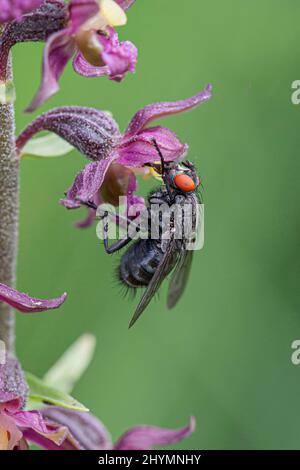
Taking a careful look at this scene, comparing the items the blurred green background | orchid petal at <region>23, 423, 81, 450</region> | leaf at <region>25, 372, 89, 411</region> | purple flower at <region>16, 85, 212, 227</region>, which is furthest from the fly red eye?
the blurred green background

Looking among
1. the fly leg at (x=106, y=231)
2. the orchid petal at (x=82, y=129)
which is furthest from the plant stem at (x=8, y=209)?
the fly leg at (x=106, y=231)

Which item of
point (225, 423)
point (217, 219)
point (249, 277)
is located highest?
point (217, 219)

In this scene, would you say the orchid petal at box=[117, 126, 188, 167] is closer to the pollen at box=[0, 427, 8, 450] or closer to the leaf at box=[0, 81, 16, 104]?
the leaf at box=[0, 81, 16, 104]

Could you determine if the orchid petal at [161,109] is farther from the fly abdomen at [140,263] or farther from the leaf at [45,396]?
the leaf at [45,396]

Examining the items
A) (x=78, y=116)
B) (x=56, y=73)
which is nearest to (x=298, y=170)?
(x=78, y=116)

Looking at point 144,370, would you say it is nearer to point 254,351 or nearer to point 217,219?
point 254,351

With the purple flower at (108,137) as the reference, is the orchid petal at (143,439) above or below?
below
